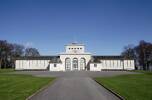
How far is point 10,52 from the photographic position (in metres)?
104

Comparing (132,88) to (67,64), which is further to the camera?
(67,64)

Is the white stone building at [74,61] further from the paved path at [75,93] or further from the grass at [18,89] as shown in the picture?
the paved path at [75,93]

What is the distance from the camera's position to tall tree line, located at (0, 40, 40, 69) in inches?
3938

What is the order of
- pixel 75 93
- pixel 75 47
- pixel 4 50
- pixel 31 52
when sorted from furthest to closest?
pixel 31 52 → pixel 75 47 → pixel 4 50 → pixel 75 93

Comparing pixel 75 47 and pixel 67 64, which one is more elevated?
pixel 75 47

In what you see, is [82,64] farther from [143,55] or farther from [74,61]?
[143,55]

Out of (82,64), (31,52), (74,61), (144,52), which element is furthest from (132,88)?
(31,52)

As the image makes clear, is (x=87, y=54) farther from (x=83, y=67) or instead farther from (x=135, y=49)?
(x=135, y=49)

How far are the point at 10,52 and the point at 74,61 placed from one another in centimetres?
2826

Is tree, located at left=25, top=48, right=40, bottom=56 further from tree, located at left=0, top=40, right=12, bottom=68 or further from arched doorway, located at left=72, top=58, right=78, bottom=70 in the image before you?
arched doorway, located at left=72, top=58, right=78, bottom=70

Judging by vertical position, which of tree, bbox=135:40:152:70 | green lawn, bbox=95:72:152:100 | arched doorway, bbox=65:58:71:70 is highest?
tree, bbox=135:40:152:70

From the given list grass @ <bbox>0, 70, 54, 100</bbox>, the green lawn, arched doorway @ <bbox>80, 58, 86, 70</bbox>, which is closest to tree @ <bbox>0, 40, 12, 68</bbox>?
arched doorway @ <bbox>80, 58, 86, 70</bbox>

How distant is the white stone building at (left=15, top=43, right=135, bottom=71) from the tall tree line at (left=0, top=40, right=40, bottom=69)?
14.4 ft

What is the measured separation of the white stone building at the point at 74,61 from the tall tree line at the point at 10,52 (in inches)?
172
